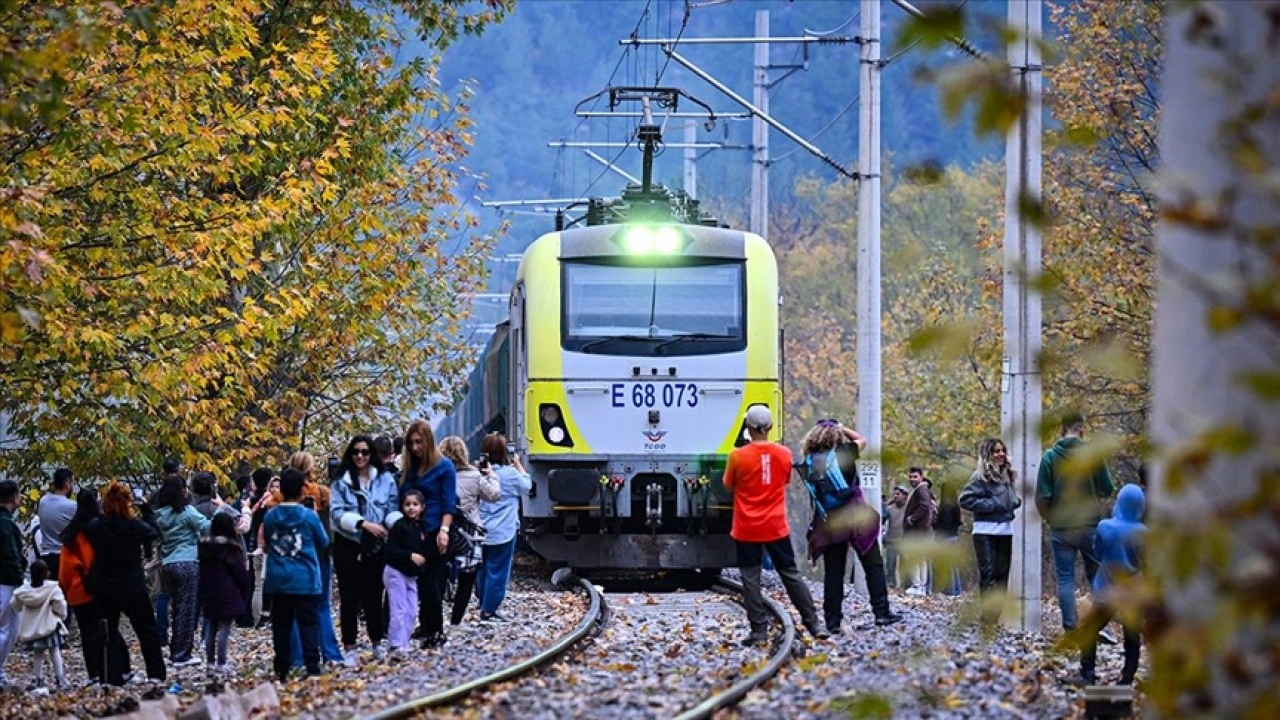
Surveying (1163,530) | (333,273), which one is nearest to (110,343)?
(333,273)

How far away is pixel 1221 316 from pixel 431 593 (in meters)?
11.1

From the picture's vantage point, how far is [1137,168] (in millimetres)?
33531

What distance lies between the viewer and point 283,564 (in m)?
13.9

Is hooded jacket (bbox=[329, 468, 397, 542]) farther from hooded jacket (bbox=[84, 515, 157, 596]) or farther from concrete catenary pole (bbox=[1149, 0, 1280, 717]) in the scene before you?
concrete catenary pole (bbox=[1149, 0, 1280, 717])

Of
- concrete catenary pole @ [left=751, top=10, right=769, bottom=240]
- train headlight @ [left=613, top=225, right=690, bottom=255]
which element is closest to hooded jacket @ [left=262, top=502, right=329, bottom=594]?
train headlight @ [left=613, top=225, right=690, bottom=255]

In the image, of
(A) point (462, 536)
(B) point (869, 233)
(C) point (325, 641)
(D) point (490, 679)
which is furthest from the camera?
(B) point (869, 233)

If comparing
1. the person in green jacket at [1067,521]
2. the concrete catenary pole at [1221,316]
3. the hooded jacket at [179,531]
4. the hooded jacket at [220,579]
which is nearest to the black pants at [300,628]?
the hooded jacket at [220,579]

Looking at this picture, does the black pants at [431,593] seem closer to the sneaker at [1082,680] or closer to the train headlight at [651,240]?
the sneaker at [1082,680]

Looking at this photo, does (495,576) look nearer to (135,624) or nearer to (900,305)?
(135,624)

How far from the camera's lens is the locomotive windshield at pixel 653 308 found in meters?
21.5

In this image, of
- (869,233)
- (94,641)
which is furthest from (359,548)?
(869,233)

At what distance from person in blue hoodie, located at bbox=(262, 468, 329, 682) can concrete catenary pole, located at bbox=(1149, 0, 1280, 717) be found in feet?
27.4

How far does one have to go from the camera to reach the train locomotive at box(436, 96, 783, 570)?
21328mm

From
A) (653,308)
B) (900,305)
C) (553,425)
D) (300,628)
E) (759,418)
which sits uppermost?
(900,305)
